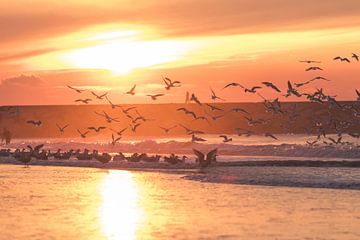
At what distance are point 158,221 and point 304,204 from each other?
251 inches

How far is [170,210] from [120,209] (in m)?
1.78

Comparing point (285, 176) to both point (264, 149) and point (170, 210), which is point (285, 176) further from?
point (264, 149)

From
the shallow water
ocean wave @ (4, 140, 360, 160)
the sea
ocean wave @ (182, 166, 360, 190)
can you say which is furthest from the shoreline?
ocean wave @ (4, 140, 360, 160)

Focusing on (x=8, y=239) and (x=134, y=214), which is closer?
(x=8, y=239)

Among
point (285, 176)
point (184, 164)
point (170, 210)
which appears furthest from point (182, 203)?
point (184, 164)

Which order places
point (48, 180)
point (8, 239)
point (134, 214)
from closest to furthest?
point (8, 239) → point (134, 214) → point (48, 180)

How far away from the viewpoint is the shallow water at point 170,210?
20406 mm

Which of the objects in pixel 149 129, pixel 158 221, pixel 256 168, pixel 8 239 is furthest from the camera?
pixel 149 129

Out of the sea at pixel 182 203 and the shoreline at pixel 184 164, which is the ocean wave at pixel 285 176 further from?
the shoreline at pixel 184 164

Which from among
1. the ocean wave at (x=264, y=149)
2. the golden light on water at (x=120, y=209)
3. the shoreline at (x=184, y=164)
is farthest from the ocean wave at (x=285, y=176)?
the ocean wave at (x=264, y=149)

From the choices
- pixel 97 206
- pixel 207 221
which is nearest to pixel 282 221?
pixel 207 221

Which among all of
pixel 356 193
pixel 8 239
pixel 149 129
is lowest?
pixel 8 239

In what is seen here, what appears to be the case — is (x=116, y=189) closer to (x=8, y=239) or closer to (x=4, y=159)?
(x=8, y=239)

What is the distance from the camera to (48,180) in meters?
37.1
